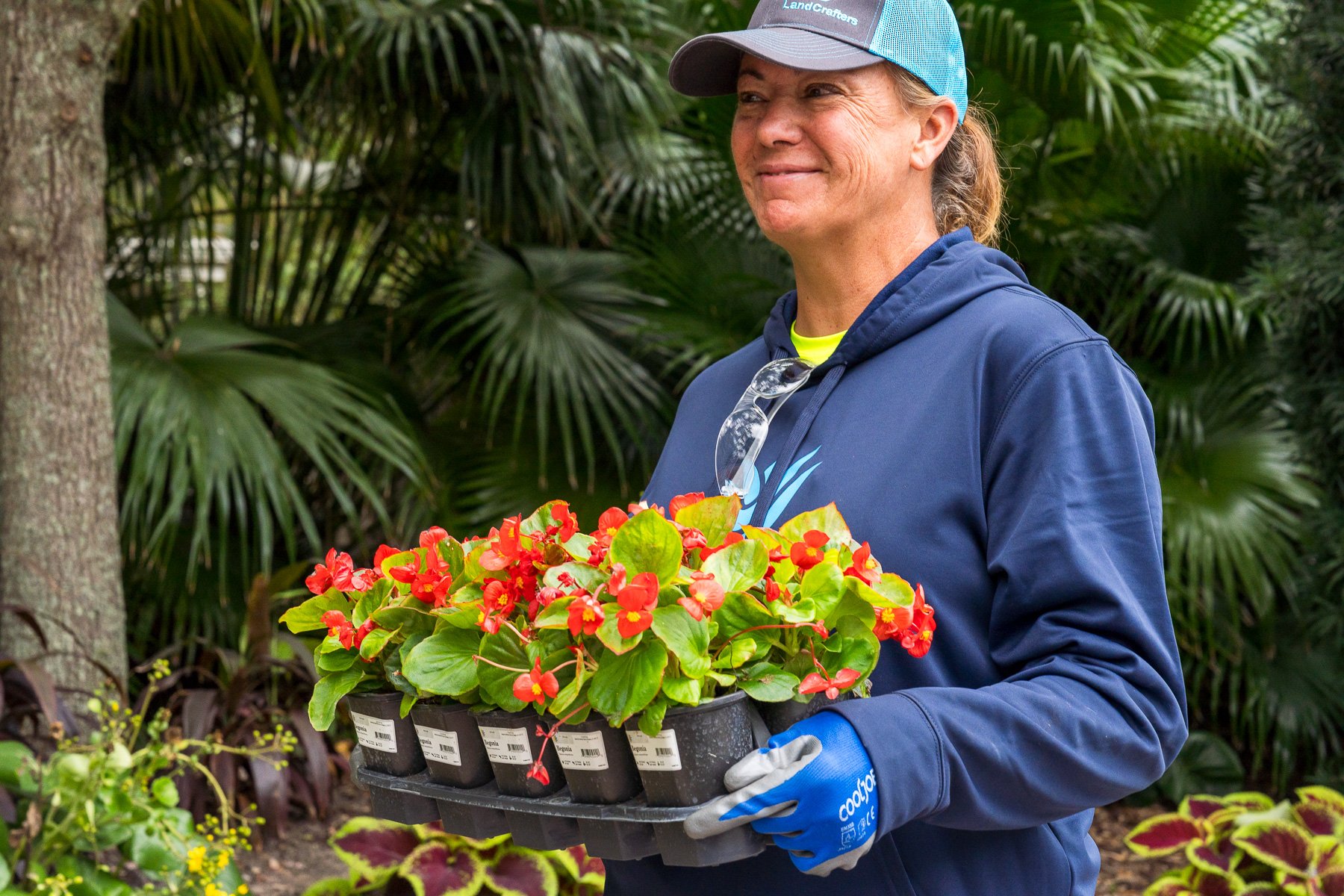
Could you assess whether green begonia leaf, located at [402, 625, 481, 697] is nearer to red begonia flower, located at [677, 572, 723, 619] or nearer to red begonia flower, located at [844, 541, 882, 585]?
red begonia flower, located at [677, 572, 723, 619]

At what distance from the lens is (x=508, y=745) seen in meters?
1.02

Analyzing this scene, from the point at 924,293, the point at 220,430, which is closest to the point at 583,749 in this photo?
the point at 924,293

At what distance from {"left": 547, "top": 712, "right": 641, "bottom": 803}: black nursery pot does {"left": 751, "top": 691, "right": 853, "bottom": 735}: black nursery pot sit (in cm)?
12

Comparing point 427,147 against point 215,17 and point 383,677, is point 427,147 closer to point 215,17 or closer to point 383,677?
point 215,17

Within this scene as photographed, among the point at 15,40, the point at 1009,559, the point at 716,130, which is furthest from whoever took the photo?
the point at 716,130

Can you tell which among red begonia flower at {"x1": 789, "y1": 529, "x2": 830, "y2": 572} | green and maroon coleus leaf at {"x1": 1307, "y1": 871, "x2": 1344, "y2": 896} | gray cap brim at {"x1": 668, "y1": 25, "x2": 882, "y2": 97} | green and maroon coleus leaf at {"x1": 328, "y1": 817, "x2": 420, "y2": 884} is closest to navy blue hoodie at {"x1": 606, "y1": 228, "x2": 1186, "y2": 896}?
red begonia flower at {"x1": 789, "y1": 529, "x2": 830, "y2": 572}

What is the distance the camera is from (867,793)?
36.4 inches

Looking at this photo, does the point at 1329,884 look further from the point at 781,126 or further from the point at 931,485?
the point at 781,126

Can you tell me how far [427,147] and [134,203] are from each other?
3.88 feet

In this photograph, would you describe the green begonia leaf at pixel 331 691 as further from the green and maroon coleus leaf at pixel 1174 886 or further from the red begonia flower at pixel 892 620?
the green and maroon coleus leaf at pixel 1174 886

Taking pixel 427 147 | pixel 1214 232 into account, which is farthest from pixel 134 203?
pixel 1214 232

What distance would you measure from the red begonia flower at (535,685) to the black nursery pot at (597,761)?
0.16 ft

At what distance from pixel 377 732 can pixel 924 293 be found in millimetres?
698

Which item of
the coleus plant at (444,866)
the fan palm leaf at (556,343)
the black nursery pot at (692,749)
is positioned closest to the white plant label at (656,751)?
the black nursery pot at (692,749)
